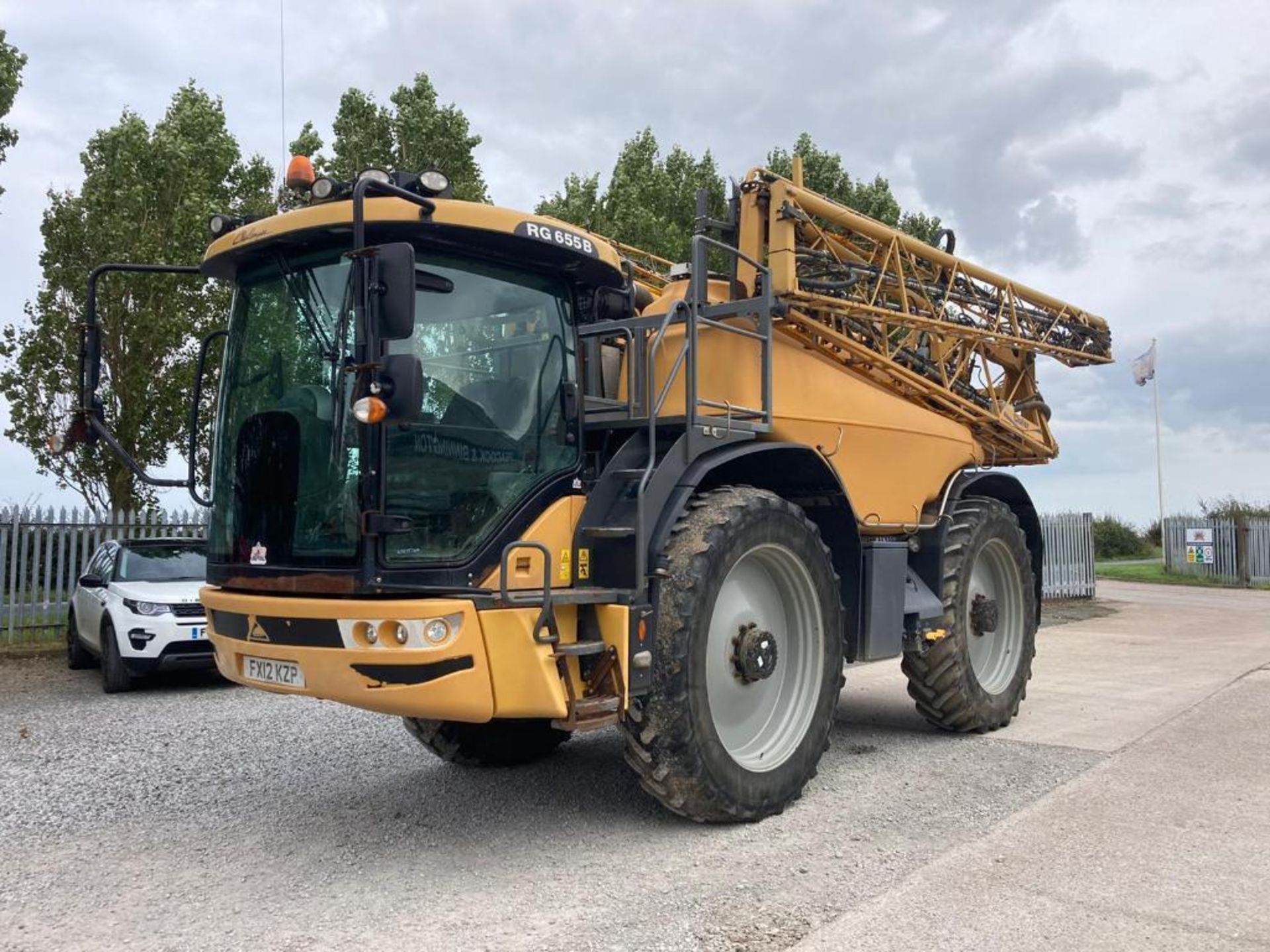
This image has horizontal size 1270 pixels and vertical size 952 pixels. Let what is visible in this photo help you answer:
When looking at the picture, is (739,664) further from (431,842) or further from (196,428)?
(196,428)

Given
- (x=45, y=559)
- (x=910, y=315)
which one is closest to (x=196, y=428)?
(x=910, y=315)

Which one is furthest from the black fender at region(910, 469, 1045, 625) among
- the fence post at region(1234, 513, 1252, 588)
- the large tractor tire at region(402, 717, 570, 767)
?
the fence post at region(1234, 513, 1252, 588)

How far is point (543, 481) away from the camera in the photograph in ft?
15.9

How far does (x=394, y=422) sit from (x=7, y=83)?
13014 mm

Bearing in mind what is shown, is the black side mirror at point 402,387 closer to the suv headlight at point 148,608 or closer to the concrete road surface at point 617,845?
the concrete road surface at point 617,845

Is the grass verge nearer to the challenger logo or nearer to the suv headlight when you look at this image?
the suv headlight

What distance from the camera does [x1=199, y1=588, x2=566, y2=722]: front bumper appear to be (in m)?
4.24

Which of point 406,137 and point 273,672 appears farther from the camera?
point 406,137

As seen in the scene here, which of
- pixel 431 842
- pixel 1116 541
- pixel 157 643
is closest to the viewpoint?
pixel 431 842

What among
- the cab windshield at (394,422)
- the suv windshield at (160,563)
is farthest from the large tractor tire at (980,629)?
the suv windshield at (160,563)

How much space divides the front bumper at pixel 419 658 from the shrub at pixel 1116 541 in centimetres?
3996

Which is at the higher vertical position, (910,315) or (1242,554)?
(910,315)

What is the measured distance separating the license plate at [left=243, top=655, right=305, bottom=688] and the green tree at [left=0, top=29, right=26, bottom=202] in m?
12.1

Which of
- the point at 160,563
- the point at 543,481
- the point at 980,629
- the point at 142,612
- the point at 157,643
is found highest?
the point at 543,481
